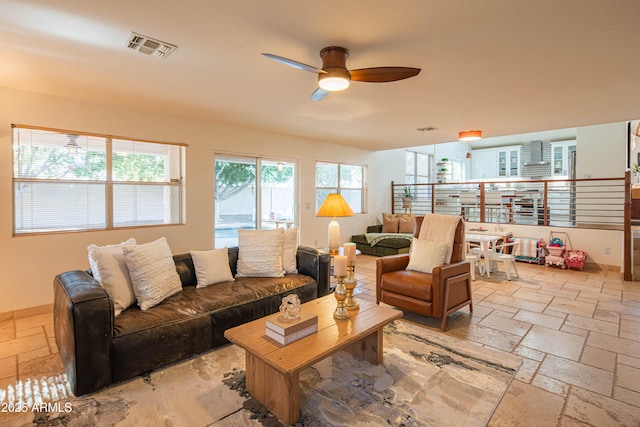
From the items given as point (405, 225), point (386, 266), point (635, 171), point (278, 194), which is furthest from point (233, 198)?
point (635, 171)

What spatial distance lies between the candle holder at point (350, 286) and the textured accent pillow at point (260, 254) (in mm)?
1120

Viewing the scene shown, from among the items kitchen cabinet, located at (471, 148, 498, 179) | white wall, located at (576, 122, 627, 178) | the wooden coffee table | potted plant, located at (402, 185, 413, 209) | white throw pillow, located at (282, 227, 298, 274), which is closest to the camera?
the wooden coffee table

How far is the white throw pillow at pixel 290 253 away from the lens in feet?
11.7

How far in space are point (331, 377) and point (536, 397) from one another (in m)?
1.34

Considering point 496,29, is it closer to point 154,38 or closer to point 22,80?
point 154,38

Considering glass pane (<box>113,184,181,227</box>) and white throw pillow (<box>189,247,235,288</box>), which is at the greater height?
glass pane (<box>113,184,181,227</box>)

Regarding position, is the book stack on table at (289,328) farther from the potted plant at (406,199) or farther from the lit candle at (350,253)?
the potted plant at (406,199)

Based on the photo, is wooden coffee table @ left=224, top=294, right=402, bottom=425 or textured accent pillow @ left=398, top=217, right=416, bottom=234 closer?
wooden coffee table @ left=224, top=294, right=402, bottom=425

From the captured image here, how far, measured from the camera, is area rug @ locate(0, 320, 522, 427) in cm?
185

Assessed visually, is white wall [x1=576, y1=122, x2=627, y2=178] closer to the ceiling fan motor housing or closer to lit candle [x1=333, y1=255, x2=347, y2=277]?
the ceiling fan motor housing

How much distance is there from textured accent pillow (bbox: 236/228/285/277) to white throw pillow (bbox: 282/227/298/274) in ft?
0.27

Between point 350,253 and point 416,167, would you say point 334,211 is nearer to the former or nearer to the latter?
point 350,253

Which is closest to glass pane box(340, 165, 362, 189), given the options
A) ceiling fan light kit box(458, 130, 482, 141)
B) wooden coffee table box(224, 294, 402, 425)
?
ceiling fan light kit box(458, 130, 482, 141)

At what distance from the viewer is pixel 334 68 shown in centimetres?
242
